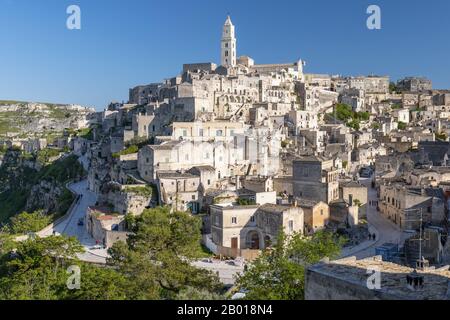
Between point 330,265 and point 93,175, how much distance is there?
4616cm

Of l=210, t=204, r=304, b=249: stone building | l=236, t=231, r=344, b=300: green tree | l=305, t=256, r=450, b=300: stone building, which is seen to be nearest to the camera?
l=305, t=256, r=450, b=300: stone building

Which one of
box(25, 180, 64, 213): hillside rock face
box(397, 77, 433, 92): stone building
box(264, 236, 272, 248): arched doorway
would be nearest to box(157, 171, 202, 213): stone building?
box(264, 236, 272, 248): arched doorway

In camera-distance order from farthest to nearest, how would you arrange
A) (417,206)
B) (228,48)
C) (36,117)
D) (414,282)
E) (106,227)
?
(36,117) → (228,48) → (106,227) → (417,206) → (414,282)

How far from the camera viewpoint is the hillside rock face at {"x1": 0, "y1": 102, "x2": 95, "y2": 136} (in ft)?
491

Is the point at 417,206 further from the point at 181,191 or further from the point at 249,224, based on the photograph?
the point at 181,191

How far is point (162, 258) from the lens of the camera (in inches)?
1136

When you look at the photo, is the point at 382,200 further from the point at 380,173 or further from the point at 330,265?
the point at 330,265

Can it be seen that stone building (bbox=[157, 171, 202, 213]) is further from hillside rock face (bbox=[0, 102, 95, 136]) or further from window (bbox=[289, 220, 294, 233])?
hillside rock face (bbox=[0, 102, 95, 136])

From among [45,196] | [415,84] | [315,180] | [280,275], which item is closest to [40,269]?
[280,275]

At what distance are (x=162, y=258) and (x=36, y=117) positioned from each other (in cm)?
15457

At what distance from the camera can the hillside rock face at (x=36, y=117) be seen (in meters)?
150

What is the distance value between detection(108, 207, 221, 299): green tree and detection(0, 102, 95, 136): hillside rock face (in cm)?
8952

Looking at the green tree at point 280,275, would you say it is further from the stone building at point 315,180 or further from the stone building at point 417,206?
the stone building at point 315,180

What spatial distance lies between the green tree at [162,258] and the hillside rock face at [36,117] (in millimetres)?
89522
